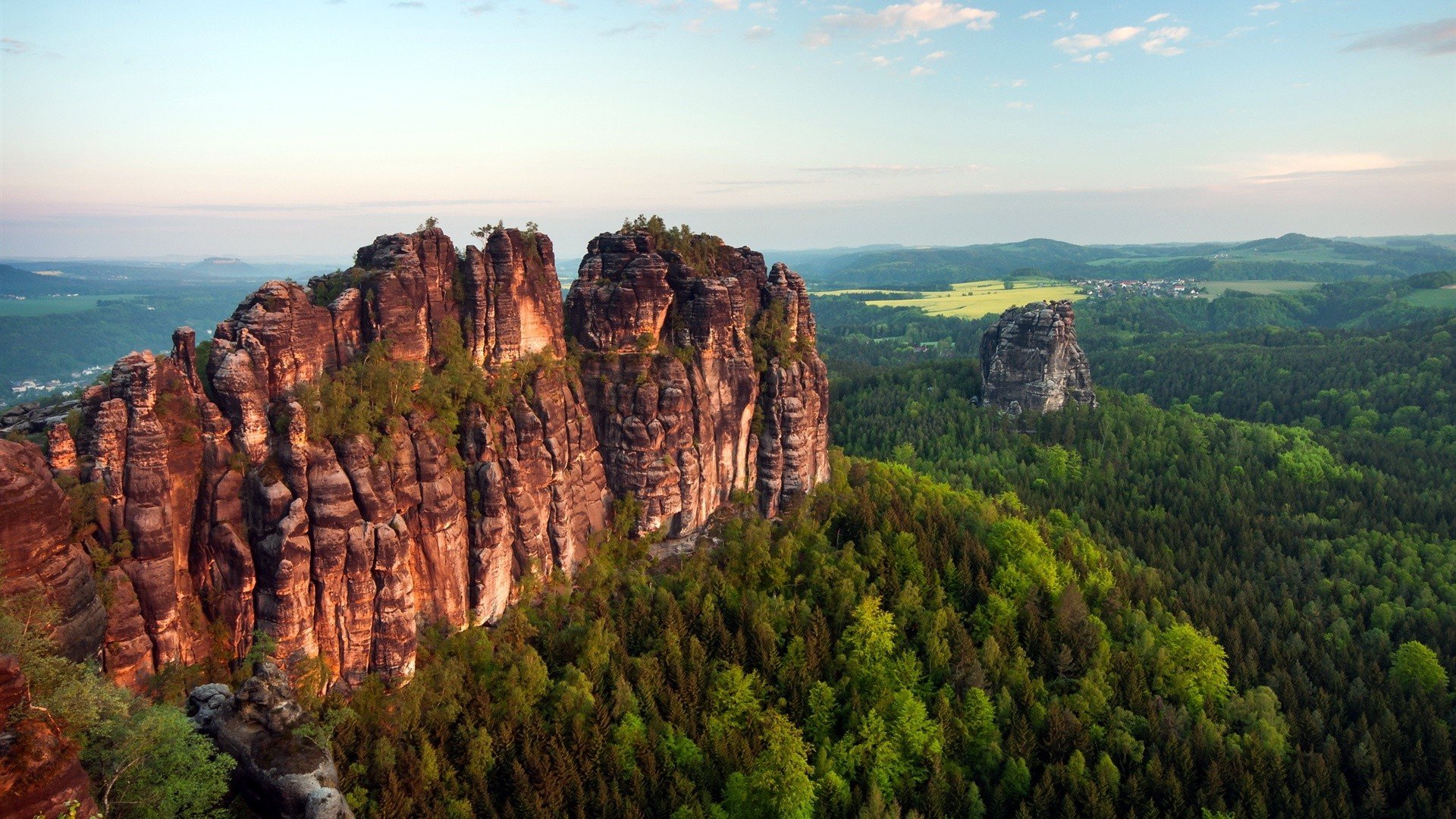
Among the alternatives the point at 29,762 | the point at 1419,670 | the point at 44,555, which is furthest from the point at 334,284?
the point at 1419,670

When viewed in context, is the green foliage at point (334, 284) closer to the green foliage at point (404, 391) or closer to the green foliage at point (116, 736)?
the green foliage at point (404, 391)

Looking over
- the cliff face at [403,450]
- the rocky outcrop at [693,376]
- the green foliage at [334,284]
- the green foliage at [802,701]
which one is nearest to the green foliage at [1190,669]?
the green foliage at [802,701]

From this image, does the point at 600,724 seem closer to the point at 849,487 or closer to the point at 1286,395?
the point at 849,487

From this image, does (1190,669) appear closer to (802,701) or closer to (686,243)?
(802,701)

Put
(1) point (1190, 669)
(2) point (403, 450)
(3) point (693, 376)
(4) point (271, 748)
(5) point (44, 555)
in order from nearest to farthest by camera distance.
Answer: (5) point (44, 555) < (4) point (271, 748) < (2) point (403, 450) < (1) point (1190, 669) < (3) point (693, 376)

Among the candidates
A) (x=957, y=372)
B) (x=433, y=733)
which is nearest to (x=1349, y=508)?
(x=957, y=372)
